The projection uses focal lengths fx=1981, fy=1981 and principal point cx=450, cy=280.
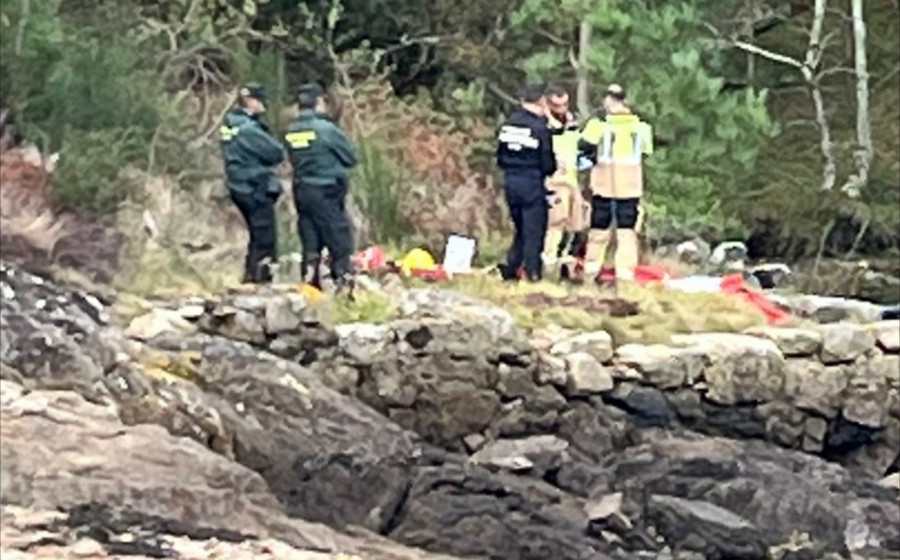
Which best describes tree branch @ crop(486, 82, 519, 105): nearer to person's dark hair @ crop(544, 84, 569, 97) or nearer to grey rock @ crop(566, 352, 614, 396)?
person's dark hair @ crop(544, 84, 569, 97)

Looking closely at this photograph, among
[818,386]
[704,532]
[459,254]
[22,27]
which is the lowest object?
[704,532]

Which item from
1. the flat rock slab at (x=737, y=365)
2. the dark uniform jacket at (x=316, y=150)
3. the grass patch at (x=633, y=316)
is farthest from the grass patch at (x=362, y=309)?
the flat rock slab at (x=737, y=365)

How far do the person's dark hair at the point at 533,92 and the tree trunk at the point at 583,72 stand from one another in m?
0.09

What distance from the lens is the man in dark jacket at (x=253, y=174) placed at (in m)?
4.42

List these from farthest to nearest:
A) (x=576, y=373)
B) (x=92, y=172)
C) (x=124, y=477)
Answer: (x=576, y=373) < (x=92, y=172) < (x=124, y=477)

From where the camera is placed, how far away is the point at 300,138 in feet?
14.6

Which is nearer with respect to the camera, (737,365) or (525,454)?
(525,454)

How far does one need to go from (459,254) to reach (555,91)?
0.46 metres

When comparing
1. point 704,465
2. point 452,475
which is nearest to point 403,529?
point 452,475

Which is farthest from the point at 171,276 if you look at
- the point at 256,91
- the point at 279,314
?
the point at 256,91

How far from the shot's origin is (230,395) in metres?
4.27

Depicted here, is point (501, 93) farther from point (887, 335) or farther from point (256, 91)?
point (887, 335)

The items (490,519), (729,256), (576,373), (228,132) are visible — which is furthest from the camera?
(729,256)

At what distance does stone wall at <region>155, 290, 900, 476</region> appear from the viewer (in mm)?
4398
